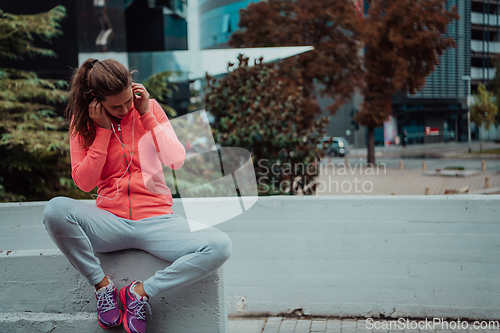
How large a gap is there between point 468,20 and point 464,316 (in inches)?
469

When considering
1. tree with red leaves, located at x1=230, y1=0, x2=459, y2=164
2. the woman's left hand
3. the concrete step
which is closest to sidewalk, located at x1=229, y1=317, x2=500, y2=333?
the concrete step

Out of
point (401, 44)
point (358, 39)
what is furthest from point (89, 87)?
point (358, 39)

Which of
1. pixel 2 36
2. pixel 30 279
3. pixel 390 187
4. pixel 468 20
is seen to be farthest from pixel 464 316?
pixel 468 20

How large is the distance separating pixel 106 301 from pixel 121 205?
49cm

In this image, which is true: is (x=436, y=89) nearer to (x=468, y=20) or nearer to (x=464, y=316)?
(x=468, y=20)

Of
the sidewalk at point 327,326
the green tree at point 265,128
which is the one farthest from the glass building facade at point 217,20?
the sidewalk at point 327,326

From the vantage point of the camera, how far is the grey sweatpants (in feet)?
6.52

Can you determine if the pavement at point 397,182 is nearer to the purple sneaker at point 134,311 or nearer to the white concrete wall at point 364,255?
the white concrete wall at point 364,255

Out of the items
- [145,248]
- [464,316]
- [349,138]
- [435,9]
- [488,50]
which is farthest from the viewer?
[349,138]

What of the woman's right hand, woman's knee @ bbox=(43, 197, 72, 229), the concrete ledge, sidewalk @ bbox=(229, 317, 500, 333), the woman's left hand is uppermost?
the woman's left hand

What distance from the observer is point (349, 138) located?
54.9 ft

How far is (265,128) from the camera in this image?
5129 millimetres

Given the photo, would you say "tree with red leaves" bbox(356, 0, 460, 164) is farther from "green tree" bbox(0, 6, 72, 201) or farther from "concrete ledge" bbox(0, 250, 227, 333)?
"concrete ledge" bbox(0, 250, 227, 333)

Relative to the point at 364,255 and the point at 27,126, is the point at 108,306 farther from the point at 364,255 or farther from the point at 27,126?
the point at 27,126
